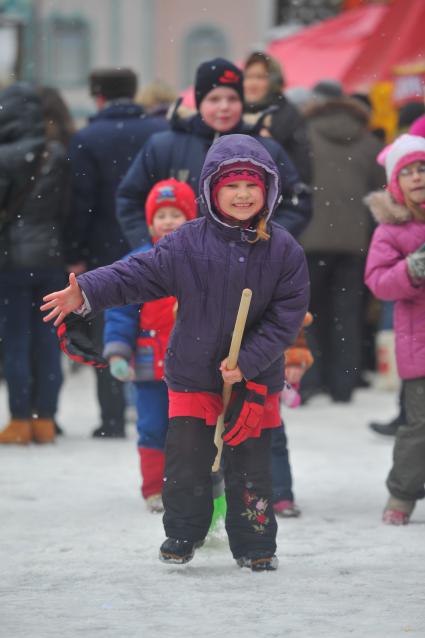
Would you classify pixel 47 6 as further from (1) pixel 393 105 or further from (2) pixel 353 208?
(2) pixel 353 208

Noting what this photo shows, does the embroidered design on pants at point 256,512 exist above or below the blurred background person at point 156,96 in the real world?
below

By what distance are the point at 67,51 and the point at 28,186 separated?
32.1 meters

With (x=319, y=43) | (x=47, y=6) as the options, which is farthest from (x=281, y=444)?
(x=47, y=6)

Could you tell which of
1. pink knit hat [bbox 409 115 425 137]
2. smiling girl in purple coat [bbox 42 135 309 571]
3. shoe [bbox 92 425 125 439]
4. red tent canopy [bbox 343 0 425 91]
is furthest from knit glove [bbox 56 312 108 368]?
red tent canopy [bbox 343 0 425 91]

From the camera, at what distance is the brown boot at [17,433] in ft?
28.2

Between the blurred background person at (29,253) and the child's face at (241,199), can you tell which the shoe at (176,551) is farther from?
the blurred background person at (29,253)

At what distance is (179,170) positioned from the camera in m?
6.79

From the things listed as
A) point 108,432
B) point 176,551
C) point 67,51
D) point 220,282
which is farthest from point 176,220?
point 67,51

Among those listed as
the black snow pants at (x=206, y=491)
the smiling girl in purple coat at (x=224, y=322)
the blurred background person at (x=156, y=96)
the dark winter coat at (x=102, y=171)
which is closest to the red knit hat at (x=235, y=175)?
the smiling girl in purple coat at (x=224, y=322)

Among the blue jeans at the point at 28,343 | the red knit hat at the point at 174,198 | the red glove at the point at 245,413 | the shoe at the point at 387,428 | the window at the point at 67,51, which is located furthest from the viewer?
the window at the point at 67,51

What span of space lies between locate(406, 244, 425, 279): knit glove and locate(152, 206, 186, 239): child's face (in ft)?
3.35

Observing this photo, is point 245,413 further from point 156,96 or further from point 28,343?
point 156,96

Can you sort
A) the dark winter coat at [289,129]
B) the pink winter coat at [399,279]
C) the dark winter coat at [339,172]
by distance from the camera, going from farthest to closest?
the dark winter coat at [339,172] → the dark winter coat at [289,129] → the pink winter coat at [399,279]

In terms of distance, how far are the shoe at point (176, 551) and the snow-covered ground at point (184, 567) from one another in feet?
0.11
